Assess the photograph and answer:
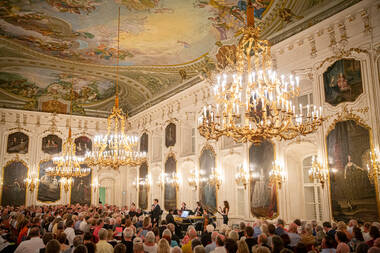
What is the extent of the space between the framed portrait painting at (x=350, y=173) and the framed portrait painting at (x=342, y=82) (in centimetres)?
80

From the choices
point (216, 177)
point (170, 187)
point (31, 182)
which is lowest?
point (170, 187)

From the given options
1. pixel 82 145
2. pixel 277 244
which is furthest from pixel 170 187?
pixel 277 244

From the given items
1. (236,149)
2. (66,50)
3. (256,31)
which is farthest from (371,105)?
(66,50)

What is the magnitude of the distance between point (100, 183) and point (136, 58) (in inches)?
468

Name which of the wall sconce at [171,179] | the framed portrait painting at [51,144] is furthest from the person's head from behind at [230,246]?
the framed portrait painting at [51,144]

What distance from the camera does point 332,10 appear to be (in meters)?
9.95

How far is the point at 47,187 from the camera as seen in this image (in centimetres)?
2212

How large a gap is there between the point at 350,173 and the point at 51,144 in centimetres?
2048

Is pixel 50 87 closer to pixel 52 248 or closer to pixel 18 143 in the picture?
pixel 18 143

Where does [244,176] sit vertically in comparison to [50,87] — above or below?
below

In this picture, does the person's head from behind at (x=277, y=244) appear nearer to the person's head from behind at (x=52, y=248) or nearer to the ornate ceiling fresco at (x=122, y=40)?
the person's head from behind at (x=52, y=248)

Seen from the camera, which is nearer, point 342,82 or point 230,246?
point 230,246

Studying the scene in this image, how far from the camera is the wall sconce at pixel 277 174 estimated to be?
36.5 ft

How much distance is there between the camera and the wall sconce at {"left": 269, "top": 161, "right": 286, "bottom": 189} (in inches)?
438
